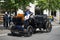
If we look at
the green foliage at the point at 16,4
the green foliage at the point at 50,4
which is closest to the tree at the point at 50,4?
the green foliage at the point at 50,4

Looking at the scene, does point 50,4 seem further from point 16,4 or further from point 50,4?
point 16,4

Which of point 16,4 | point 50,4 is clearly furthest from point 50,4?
point 16,4

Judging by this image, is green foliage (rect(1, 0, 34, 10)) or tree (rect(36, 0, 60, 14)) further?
tree (rect(36, 0, 60, 14))

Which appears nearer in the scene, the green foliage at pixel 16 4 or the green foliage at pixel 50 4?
the green foliage at pixel 16 4

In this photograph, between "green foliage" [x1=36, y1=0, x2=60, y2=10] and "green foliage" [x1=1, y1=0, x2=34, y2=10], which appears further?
"green foliage" [x1=36, y1=0, x2=60, y2=10]

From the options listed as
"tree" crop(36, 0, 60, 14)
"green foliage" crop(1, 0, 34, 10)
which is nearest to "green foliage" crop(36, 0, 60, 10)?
"tree" crop(36, 0, 60, 14)

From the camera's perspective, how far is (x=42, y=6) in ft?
114

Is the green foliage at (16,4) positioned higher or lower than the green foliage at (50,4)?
higher

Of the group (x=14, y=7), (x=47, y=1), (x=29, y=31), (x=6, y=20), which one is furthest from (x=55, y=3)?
(x=29, y=31)

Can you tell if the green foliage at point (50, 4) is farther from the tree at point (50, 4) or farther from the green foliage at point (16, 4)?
the green foliage at point (16, 4)

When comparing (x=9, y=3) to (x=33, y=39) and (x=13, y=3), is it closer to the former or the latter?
(x=13, y=3)

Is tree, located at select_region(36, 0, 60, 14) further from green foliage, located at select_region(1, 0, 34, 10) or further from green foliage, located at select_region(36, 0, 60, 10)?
green foliage, located at select_region(1, 0, 34, 10)

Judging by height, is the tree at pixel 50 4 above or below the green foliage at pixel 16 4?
below

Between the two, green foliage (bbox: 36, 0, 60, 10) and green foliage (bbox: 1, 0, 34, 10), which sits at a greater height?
green foliage (bbox: 1, 0, 34, 10)
